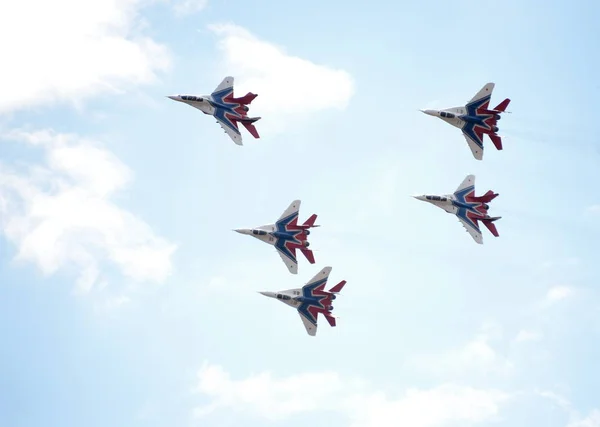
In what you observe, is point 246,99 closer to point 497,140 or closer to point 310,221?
point 310,221

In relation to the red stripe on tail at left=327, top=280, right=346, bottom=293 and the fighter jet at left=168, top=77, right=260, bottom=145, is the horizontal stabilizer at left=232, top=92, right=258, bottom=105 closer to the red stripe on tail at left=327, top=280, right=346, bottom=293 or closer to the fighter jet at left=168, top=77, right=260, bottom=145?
the fighter jet at left=168, top=77, right=260, bottom=145

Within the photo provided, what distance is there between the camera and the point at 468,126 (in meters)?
129

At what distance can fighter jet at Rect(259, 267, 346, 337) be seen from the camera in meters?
130

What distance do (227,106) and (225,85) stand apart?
11.2 feet

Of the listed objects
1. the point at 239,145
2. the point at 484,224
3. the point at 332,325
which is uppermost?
the point at 239,145

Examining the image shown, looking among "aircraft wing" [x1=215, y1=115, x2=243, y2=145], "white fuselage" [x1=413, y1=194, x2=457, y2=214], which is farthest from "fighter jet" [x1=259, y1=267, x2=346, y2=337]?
"aircraft wing" [x1=215, y1=115, x2=243, y2=145]

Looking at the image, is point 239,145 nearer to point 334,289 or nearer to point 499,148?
point 334,289

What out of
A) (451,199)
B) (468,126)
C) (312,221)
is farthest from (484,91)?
(312,221)

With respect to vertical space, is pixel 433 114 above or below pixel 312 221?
above

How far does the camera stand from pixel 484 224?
5202 inches

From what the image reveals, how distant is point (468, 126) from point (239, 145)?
3176cm

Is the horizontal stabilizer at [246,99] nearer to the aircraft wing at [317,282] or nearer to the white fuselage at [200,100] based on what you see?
the white fuselage at [200,100]

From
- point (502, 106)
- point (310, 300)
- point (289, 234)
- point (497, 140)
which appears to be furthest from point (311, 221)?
point (502, 106)

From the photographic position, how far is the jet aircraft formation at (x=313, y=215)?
12800 centimetres
